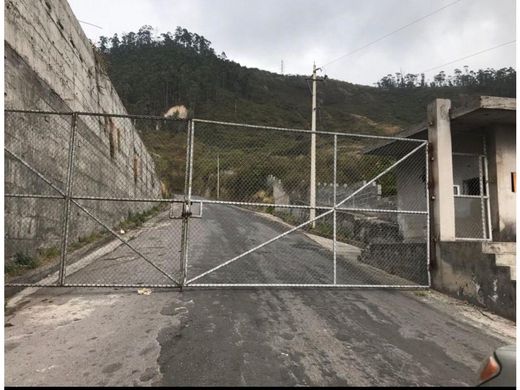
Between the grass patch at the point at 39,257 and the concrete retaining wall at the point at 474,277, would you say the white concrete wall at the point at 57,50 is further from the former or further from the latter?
the concrete retaining wall at the point at 474,277

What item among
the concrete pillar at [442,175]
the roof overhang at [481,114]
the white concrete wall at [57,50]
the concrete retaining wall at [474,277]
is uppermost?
the white concrete wall at [57,50]

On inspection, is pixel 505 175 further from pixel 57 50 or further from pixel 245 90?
pixel 245 90

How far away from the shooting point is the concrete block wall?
21.8 ft

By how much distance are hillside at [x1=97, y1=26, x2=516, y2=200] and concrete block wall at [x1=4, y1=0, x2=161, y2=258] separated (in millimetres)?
18712

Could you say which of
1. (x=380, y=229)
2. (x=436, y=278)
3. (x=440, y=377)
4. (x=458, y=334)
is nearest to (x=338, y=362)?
(x=440, y=377)

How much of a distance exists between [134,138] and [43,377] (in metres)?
16.2

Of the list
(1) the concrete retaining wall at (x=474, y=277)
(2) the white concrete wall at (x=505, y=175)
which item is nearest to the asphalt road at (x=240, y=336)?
(1) the concrete retaining wall at (x=474, y=277)

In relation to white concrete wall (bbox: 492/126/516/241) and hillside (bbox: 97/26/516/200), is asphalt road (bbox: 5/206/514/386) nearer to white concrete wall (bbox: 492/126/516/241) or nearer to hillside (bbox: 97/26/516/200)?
white concrete wall (bbox: 492/126/516/241)

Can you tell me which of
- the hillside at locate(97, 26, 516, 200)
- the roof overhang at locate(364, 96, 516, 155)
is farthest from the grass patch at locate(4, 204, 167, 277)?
the hillside at locate(97, 26, 516, 200)

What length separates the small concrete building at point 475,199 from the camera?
6.80 meters

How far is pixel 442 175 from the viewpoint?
7980 mm

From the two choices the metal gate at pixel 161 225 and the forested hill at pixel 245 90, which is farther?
the forested hill at pixel 245 90

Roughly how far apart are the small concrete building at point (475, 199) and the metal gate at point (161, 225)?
1.32 feet

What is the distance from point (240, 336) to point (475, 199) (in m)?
7.48
